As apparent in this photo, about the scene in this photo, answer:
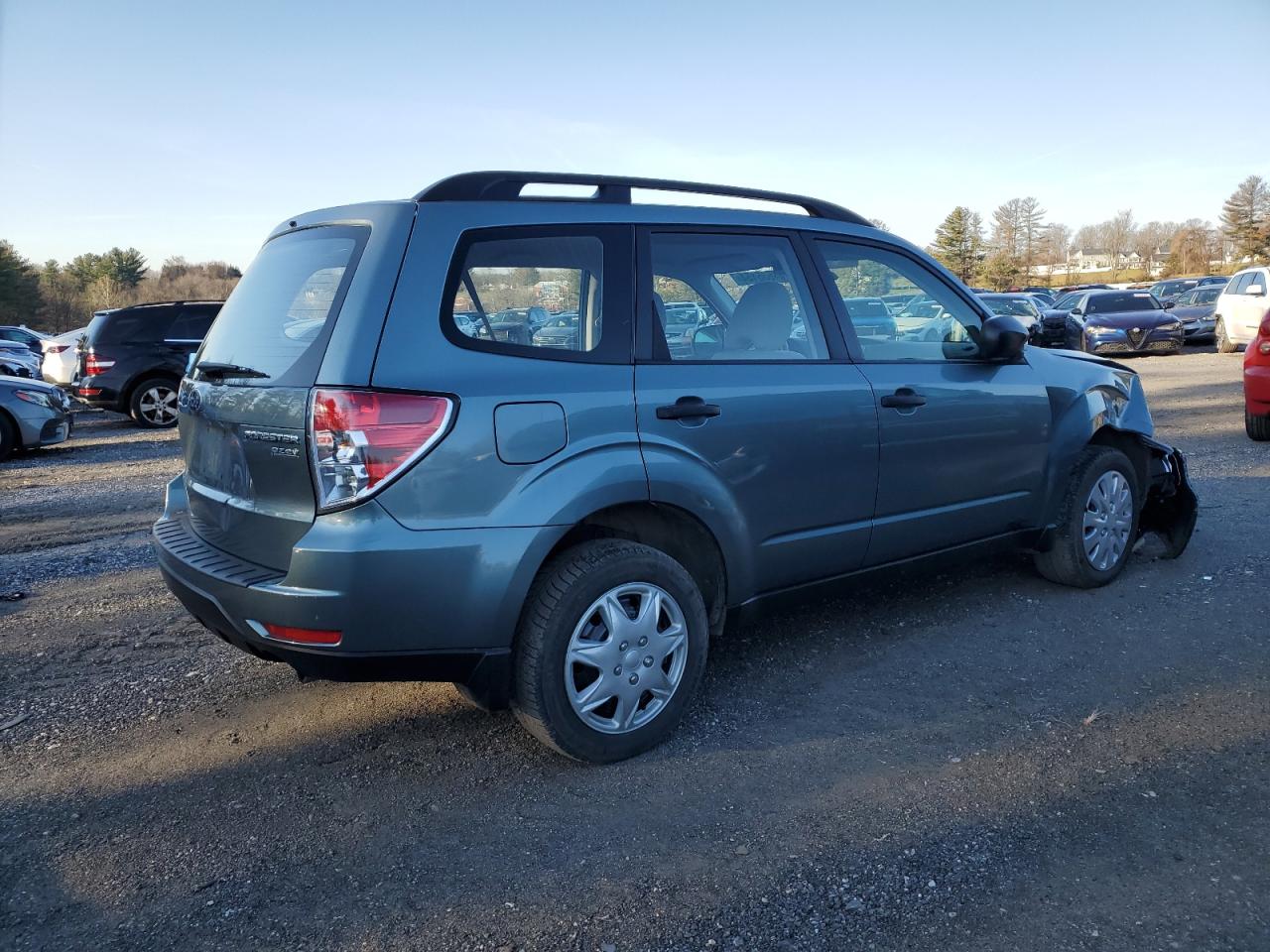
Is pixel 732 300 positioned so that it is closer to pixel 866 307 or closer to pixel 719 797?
pixel 866 307

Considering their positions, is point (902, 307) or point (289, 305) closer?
point (289, 305)

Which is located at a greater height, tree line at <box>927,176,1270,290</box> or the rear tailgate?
tree line at <box>927,176,1270,290</box>

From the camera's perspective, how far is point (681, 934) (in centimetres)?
241

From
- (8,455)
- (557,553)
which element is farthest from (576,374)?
(8,455)

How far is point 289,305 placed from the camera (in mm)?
3277

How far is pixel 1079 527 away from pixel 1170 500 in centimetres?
102

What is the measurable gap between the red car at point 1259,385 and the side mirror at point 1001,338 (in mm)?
6057

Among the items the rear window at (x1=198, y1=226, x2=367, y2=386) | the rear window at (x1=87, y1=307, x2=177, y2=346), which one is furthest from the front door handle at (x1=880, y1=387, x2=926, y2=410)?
the rear window at (x1=87, y1=307, x2=177, y2=346)

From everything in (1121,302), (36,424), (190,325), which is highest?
(190,325)

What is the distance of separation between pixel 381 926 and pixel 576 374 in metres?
1.68

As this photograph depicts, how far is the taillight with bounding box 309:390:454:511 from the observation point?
2.80m

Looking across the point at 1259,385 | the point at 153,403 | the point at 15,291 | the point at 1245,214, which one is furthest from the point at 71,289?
the point at 1245,214

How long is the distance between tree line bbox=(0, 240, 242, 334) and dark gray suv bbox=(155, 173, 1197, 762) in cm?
4914

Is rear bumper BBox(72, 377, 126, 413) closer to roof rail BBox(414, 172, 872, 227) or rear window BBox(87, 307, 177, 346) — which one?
rear window BBox(87, 307, 177, 346)
